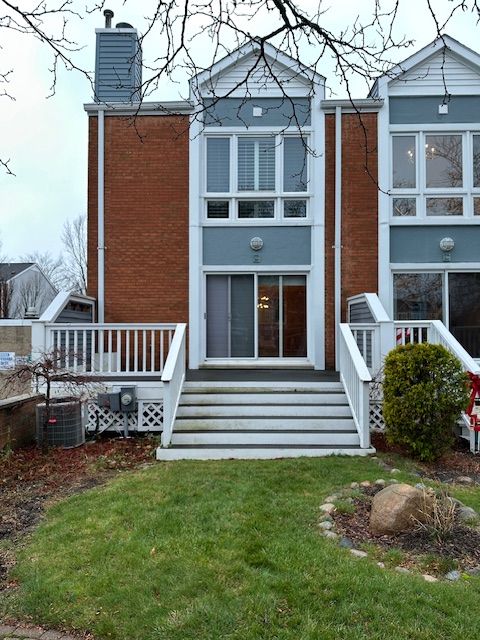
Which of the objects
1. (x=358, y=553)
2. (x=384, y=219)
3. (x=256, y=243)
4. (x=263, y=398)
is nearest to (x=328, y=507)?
(x=358, y=553)

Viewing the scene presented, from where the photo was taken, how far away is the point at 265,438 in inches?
271

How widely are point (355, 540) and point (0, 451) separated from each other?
5.06m

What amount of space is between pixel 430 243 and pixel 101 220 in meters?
6.97

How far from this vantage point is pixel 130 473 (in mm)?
6020

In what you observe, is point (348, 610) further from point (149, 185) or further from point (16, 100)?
point (149, 185)

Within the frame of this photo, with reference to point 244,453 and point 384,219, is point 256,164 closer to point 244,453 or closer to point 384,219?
point 384,219

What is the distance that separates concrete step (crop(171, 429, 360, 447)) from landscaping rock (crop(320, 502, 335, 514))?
A: 218cm

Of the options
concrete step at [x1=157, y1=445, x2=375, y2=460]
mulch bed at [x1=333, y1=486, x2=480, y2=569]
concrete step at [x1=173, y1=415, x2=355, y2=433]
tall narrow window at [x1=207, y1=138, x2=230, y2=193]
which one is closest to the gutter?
tall narrow window at [x1=207, y1=138, x2=230, y2=193]

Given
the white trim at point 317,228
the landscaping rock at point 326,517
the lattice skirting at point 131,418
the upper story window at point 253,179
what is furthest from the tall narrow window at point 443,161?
the landscaping rock at point 326,517

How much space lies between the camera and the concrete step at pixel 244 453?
21.6ft

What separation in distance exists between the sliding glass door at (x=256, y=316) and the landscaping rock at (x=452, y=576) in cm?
714

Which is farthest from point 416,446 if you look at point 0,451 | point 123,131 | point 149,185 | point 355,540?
point 123,131

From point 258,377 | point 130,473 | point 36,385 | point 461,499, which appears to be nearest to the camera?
point 461,499

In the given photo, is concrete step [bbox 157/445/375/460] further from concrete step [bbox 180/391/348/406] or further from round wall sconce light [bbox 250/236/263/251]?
round wall sconce light [bbox 250/236/263/251]
